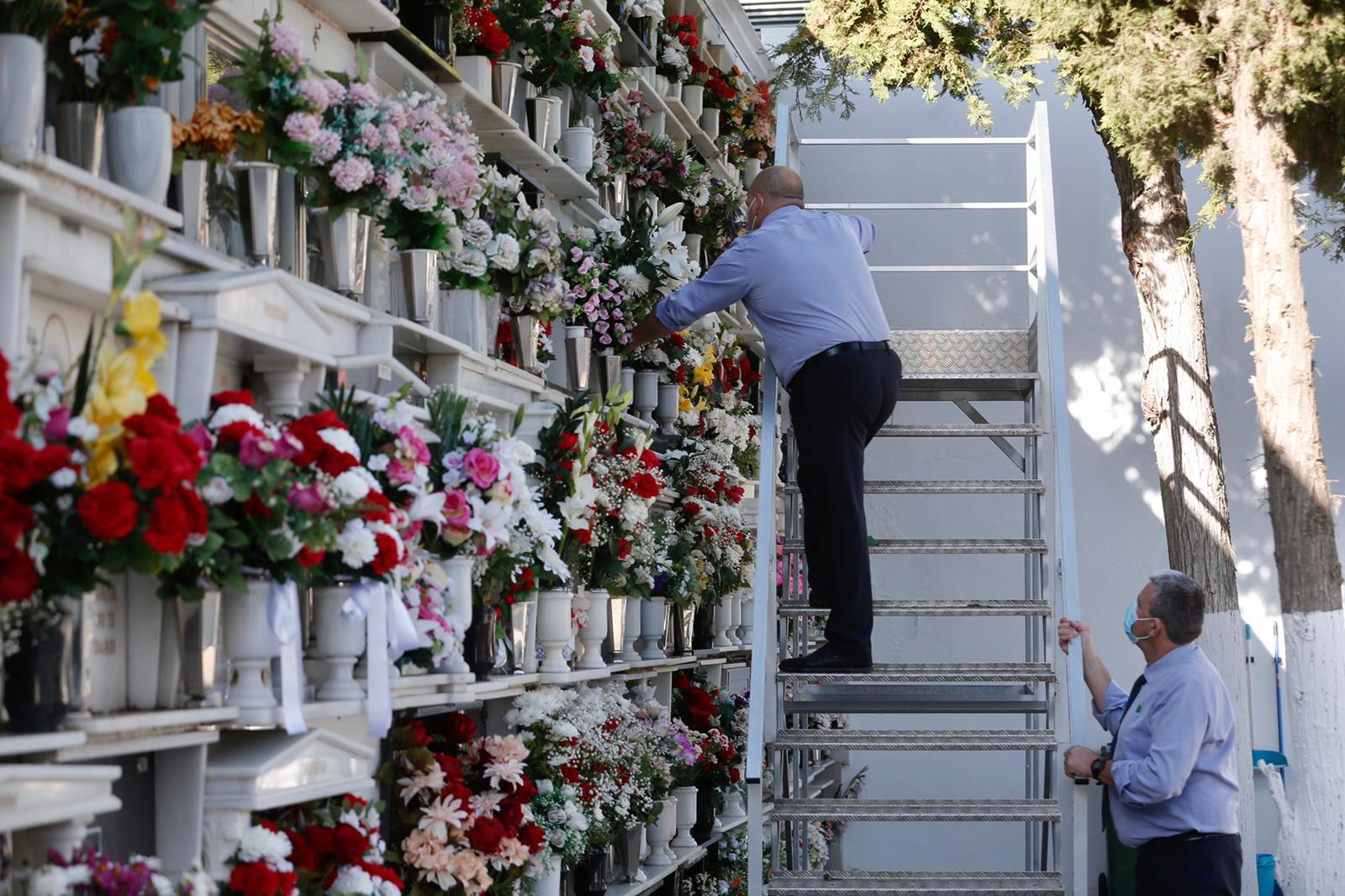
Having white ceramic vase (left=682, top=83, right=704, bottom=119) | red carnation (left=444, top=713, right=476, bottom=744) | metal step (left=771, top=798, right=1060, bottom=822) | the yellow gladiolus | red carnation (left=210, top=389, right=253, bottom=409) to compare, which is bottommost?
metal step (left=771, top=798, right=1060, bottom=822)

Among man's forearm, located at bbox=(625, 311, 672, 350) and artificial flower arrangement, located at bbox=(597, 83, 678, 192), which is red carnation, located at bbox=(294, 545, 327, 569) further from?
artificial flower arrangement, located at bbox=(597, 83, 678, 192)

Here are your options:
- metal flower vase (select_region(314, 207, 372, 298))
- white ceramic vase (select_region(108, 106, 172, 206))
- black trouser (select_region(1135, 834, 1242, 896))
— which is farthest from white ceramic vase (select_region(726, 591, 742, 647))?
white ceramic vase (select_region(108, 106, 172, 206))

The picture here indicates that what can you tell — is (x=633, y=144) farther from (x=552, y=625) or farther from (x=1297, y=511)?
(x=1297, y=511)

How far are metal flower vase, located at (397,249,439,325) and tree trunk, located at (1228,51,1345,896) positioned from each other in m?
3.56

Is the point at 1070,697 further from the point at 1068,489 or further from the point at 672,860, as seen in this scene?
the point at 672,860

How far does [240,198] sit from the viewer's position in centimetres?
304

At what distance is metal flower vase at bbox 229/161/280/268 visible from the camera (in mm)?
3018

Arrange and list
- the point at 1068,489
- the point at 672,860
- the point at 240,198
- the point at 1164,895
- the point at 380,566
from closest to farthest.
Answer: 1. the point at 380,566
2. the point at 240,198
3. the point at 1164,895
4. the point at 1068,489
5. the point at 672,860

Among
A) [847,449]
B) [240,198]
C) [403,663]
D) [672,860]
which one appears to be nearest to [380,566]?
[403,663]

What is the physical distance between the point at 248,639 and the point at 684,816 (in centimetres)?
364

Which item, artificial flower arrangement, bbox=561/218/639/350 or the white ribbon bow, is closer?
the white ribbon bow

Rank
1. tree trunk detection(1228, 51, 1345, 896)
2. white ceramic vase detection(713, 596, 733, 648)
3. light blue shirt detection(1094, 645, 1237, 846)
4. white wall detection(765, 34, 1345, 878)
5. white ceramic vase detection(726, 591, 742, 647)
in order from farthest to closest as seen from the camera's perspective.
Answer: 1. white wall detection(765, 34, 1345, 878)
2. white ceramic vase detection(726, 591, 742, 647)
3. white ceramic vase detection(713, 596, 733, 648)
4. tree trunk detection(1228, 51, 1345, 896)
5. light blue shirt detection(1094, 645, 1237, 846)

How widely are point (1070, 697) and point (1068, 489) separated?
704mm

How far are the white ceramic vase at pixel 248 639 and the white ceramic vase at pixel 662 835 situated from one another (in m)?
3.14
